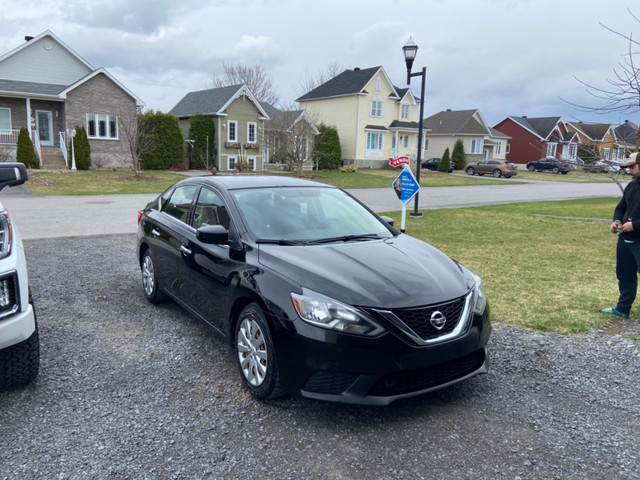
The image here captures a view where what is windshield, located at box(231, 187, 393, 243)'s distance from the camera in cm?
427

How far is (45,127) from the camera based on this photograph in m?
30.9

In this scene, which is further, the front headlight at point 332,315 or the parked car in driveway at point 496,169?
the parked car in driveway at point 496,169

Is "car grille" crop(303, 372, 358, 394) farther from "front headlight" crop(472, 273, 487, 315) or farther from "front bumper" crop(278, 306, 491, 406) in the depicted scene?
"front headlight" crop(472, 273, 487, 315)

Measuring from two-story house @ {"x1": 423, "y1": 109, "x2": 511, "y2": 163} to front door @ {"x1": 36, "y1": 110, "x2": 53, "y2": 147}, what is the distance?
36.5m

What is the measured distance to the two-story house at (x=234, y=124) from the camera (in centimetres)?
3653

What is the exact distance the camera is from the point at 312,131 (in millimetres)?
35781

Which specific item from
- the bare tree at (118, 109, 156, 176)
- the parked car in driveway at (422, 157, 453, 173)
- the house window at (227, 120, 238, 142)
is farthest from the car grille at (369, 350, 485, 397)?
the parked car in driveway at (422, 157, 453, 173)

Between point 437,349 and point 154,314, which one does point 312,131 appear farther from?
point 437,349

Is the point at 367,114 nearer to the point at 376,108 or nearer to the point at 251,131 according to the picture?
the point at 376,108

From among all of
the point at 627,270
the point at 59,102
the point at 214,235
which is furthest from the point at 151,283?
the point at 59,102

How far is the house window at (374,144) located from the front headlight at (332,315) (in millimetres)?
42595

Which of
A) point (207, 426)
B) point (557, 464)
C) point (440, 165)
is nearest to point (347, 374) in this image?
point (207, 426)

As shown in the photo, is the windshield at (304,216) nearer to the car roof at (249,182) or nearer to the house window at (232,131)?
the car roof at (249,182)

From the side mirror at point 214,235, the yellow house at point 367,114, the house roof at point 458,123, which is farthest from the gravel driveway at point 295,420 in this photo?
the house roof at point 458,123
